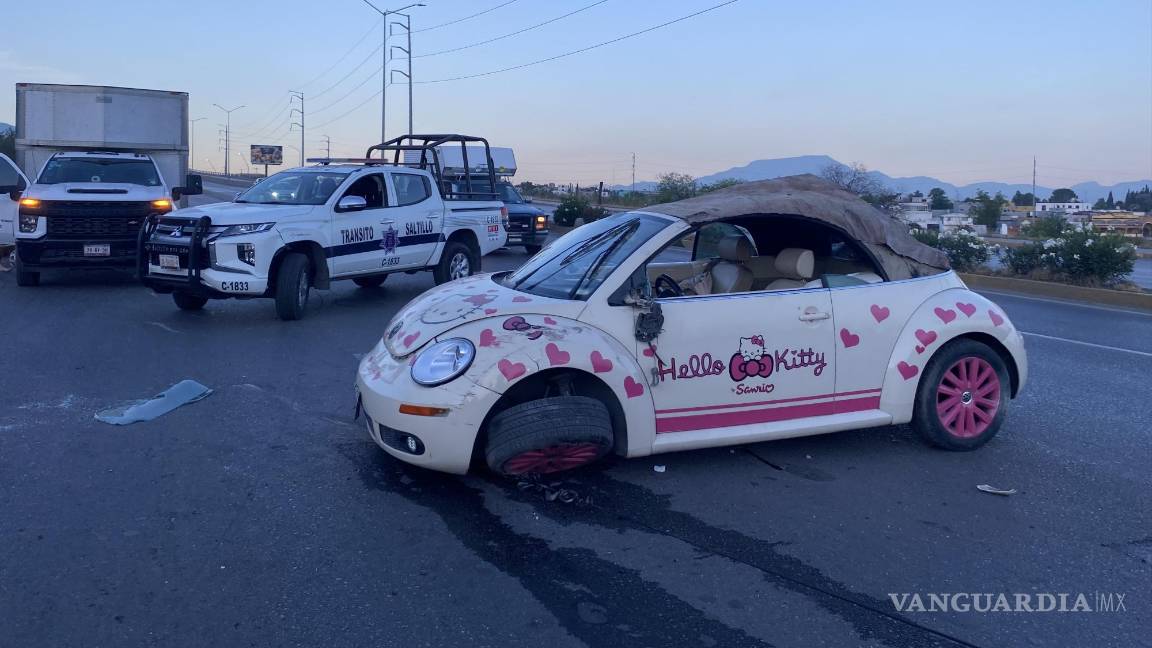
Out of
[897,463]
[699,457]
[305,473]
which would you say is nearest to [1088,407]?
[897,463]

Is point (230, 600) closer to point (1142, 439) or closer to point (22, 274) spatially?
A: point (1142, 439)

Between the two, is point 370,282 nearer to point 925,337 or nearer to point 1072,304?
point 925,337

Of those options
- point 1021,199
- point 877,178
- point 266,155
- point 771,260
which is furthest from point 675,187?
point 266,155

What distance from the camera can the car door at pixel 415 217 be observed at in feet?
42.5

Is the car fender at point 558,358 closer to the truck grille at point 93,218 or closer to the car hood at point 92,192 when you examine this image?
the truck grille at point 93,218

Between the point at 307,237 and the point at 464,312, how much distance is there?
6473 mm

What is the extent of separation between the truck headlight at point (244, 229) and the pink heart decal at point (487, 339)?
6513 mm

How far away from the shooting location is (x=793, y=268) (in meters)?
6.30

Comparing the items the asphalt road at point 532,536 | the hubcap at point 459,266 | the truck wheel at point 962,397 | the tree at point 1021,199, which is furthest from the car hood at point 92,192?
the tree at point 1021,199

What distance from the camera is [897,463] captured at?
6.00 m

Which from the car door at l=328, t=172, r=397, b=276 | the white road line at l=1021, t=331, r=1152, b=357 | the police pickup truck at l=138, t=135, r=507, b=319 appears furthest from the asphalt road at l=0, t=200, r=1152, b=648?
the car door at l=328, t=172, r=397, b=276

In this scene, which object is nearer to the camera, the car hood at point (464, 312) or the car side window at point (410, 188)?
the car hood at point (464, 312)

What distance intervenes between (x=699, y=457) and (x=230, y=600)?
117 inches

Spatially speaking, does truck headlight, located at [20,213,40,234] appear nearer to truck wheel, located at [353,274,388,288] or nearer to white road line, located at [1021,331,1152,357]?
truck wheel, located at [353,274,388,288]
